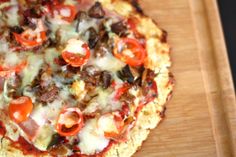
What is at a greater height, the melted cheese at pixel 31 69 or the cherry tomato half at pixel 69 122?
the melted cheese at pixel 31 69

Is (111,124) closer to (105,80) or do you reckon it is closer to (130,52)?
(105,80)

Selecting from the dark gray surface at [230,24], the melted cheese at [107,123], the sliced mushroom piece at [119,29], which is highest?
the sliced mushroom piece at [119,29]

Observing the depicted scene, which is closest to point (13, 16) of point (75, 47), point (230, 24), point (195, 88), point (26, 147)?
point (75, 47)

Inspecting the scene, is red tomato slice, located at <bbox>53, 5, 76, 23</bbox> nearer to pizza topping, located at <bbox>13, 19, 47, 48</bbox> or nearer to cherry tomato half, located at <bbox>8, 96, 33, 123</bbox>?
pizza topping, located at <bbox>13, 19, 47, 48</bbox>

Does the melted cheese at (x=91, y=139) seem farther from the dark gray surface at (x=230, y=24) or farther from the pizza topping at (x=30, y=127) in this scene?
the dark gray surface at (x=230, y=24)

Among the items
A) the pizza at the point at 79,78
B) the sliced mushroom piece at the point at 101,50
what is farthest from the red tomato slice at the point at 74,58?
the sliced mushroom piece at the point at 101,50
